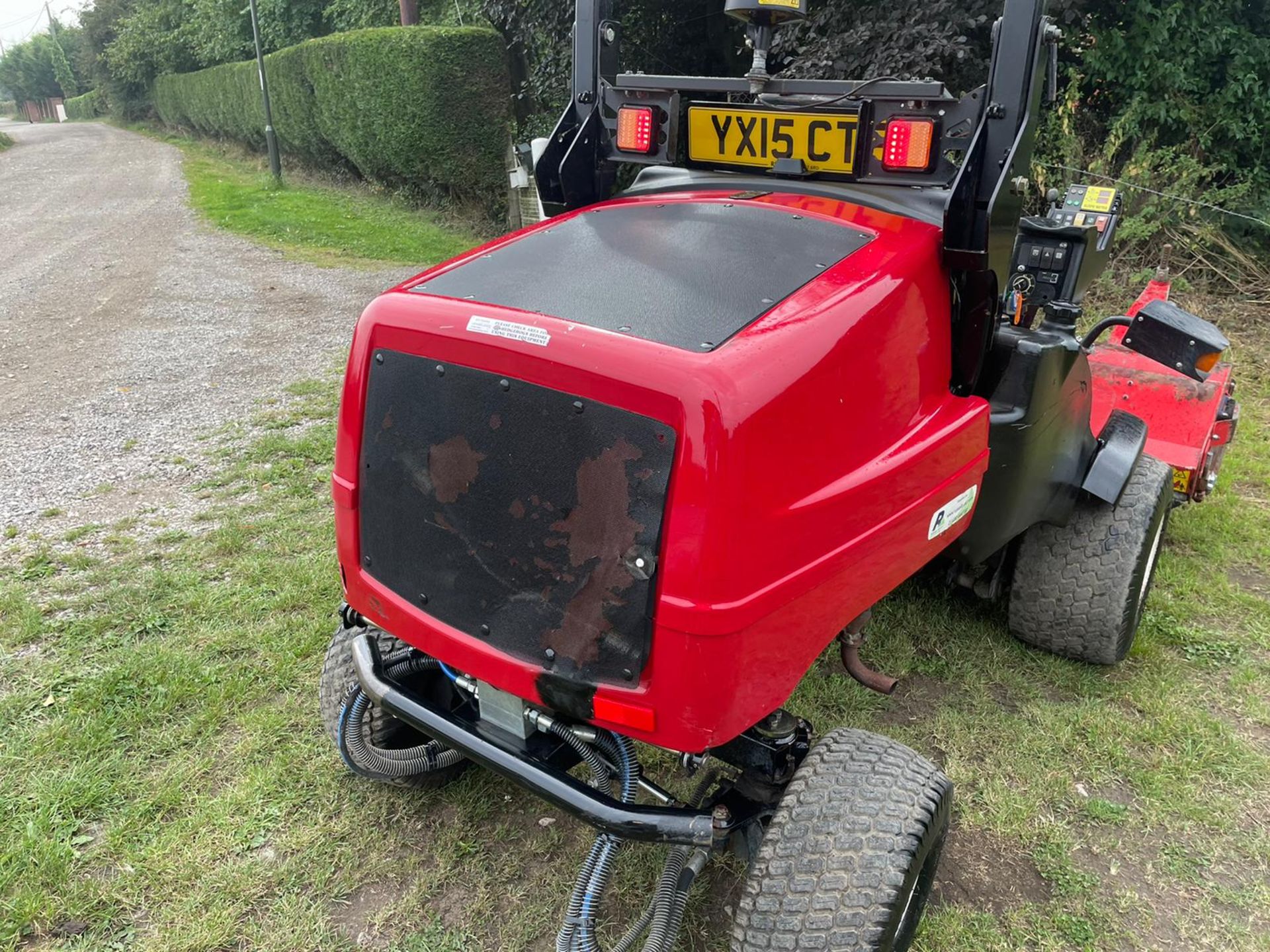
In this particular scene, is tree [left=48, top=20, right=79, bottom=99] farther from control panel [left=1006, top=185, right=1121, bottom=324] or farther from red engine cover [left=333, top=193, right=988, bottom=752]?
red engine cover [left=333, top=193, right=988, bottom=752]

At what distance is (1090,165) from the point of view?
7.51 meters

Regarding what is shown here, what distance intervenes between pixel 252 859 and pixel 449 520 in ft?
4.08

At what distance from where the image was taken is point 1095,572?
300 cm

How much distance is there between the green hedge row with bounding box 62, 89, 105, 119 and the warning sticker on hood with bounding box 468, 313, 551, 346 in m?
53.5

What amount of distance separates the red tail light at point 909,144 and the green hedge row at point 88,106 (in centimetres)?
5343

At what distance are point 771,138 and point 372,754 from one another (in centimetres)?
202

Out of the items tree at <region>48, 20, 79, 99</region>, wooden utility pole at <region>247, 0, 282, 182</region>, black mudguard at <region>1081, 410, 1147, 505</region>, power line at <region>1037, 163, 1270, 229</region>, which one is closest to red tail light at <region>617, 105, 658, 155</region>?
black mudguard at <region>1081, 410, 1147, 505</region>

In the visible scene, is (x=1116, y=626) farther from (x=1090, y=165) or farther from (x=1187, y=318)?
(x=1090, y=165)

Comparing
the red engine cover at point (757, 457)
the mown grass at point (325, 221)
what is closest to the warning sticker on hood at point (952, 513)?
the red engine cover at point (757, 457)

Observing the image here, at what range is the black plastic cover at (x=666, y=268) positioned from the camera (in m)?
1.79

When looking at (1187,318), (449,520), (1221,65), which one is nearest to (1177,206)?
(1221,65)

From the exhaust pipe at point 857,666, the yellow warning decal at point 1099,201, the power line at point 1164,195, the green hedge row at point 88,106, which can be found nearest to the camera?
the exhaust pipe at point 857,666

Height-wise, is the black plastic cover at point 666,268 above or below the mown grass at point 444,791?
above

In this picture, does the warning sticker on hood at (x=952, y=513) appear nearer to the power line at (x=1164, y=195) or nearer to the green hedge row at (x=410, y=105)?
the power line at (x=1164, y=195)
